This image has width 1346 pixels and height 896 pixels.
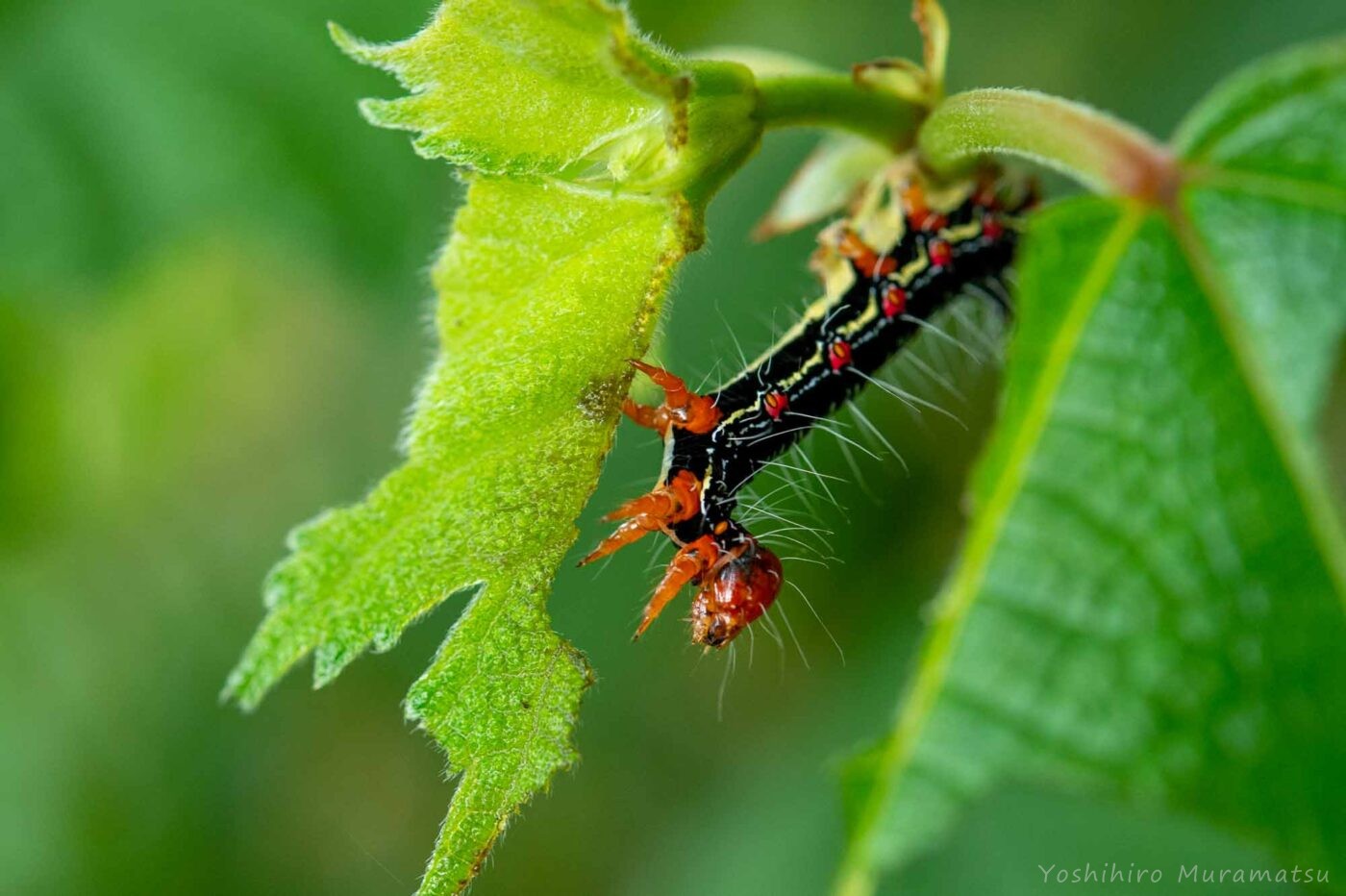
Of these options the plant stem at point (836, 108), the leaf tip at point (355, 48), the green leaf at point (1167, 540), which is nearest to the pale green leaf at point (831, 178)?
the plant stem at point (836, 108)

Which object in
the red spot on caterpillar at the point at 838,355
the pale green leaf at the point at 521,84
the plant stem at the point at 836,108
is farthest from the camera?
the red spot on caterpillar at the point at 838,355

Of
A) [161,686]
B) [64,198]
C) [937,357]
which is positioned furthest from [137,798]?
[937,357]

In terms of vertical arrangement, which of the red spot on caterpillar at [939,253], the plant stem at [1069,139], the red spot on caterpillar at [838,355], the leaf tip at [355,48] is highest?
the red spot on caterpillar at [939,253]

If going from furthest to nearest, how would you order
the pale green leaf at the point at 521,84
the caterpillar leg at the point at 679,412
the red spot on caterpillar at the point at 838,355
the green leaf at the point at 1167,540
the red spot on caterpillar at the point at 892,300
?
the red spot on caterpillar at the point at 892,300
the red spot on caterpillar at the point at 838,355
the caterpillar leg at the point at 679,412
the pale green leaf at the point at 521,84
the green leaf at the point at 1167,540

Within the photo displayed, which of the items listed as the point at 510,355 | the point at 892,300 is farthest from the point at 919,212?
the point at 510,355

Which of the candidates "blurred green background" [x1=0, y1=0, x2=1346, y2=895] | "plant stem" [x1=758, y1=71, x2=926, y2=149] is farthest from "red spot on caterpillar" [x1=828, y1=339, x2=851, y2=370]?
"blurred green background" [x1=0, y1=0, x2=1346, y2=895]

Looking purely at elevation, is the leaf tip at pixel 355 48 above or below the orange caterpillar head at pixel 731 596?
above

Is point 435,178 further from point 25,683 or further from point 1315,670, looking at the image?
point 1315,670

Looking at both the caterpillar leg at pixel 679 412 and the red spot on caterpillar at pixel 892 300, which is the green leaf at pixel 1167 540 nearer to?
the caterpillar leg at pixel 679 412
